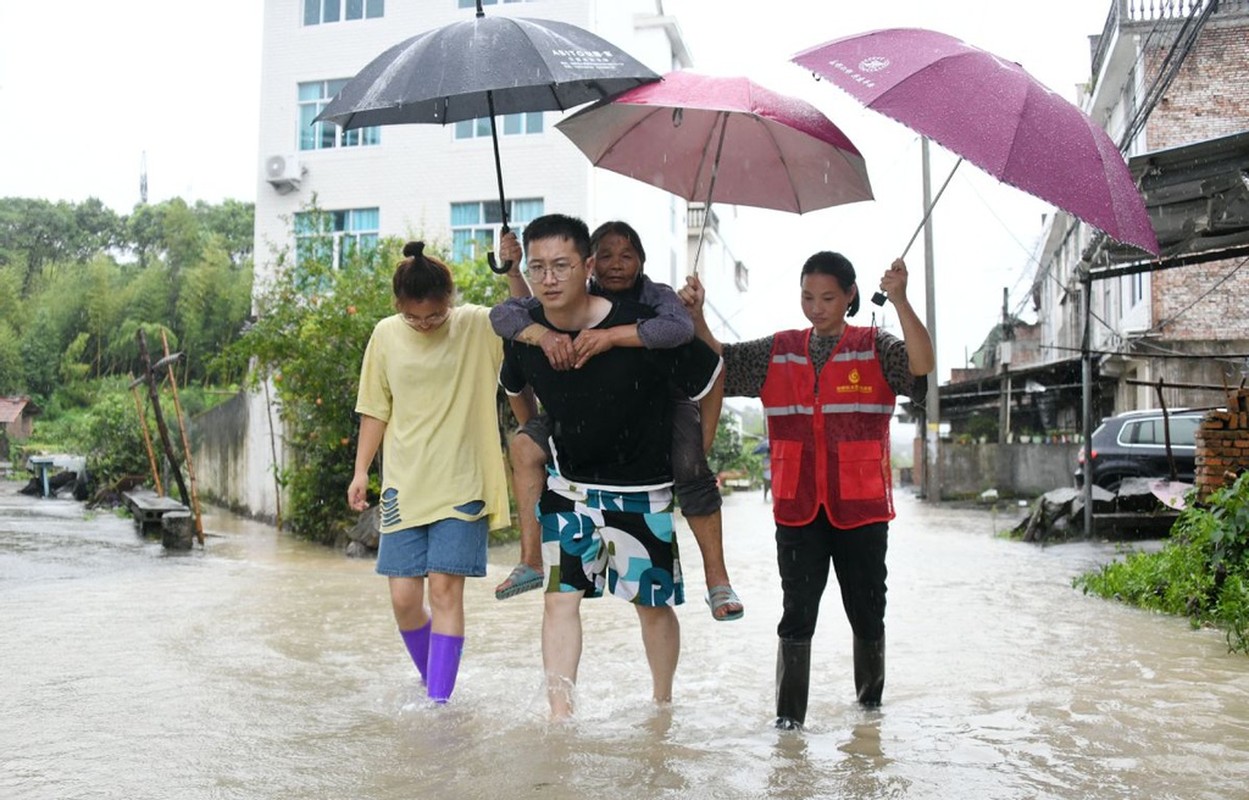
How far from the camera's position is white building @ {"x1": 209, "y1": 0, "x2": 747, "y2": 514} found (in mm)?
21938

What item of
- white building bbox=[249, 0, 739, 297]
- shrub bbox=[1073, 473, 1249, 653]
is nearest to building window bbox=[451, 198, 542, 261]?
white building bbox=[249, 0, 739, 297]

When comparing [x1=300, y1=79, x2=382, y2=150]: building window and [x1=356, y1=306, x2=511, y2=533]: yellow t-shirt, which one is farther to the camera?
[x1=300, y1=79, x2=382, y2=150]: building window

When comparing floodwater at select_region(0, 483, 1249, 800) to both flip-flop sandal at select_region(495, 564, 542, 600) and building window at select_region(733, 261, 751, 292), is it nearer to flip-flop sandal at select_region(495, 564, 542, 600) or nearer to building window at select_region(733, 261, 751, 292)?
flip-flop sandal at select_region(495, 564, 542, 600)

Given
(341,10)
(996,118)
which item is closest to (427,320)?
(996,118)

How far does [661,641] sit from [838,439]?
97 cm

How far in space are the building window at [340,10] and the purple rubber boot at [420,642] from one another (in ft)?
70.2

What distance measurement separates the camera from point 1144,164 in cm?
746

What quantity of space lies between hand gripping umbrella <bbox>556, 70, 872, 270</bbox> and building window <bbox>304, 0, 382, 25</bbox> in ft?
67.8

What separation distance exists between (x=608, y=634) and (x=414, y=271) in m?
3.08

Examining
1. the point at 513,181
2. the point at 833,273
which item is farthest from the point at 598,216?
the point at 833,273

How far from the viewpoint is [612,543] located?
4055 millimetres

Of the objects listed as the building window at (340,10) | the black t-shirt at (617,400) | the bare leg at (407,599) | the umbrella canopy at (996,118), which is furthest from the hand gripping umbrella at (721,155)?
the building window at (340,10)

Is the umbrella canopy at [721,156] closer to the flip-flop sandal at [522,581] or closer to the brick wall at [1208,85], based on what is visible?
the flip-flop sandal at [522,581]

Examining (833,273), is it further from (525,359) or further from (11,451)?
(11,451)
